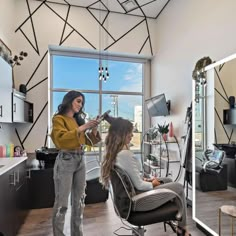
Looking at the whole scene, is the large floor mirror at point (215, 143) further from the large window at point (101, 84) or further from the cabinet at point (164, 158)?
the large window at point (101, 84)

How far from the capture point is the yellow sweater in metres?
1.89

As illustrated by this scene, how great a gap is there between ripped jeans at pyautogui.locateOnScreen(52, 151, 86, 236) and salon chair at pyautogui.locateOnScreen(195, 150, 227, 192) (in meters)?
1.45

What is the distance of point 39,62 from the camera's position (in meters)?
4.25

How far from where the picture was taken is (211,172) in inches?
101

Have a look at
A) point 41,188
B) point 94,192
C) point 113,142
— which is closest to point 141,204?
point 113,142

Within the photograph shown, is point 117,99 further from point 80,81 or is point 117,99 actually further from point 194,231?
point 194,231

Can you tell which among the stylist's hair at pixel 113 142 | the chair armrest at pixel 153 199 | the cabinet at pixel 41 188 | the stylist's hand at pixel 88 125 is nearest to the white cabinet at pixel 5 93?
the cabinet at pixel 41 188

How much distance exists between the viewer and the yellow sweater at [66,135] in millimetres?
1895

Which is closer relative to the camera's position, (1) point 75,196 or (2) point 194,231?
(1) point 75,196

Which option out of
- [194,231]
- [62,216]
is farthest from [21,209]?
[194,231]

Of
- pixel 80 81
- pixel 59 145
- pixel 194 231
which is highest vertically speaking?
pixel 80 81

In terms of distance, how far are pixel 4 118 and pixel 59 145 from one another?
985 mm

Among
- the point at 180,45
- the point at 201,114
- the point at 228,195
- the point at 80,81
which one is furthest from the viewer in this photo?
the point at 80,81

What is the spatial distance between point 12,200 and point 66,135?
896 mm
